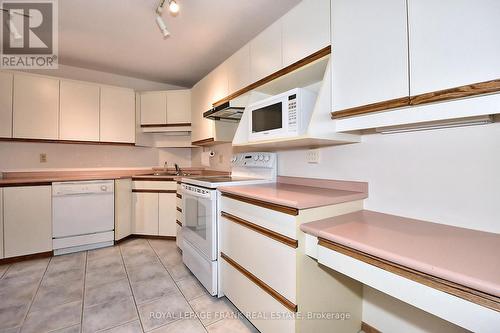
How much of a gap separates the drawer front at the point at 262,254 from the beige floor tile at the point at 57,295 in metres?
1.24

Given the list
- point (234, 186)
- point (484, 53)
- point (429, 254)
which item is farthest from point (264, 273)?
point (484, 53)

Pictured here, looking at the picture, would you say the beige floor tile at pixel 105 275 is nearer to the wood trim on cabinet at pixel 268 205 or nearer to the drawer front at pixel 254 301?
the drawer front at pixel 254 301

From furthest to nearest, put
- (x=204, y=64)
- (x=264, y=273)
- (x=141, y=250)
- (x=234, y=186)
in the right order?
(x=204, y=64)
(x=141, y=250)
(x=234, y=186)
(x=264, y=273)

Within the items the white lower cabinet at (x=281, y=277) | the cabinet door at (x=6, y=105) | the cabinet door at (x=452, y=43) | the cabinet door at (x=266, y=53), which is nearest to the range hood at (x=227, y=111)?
the cabinet door at (x=266, y=53)

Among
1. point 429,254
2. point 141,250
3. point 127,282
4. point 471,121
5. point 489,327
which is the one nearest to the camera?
point 489,327

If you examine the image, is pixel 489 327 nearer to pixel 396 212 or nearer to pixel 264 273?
pixel 396 212

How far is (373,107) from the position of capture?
41.8 inches

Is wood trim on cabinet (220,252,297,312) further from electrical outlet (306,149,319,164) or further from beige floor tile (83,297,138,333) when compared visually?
electrical outlet (306,149,319,164)

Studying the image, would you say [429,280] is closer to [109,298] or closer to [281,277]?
[281,277]

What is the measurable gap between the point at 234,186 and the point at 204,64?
1920 millimetres

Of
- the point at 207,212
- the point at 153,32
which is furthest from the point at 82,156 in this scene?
the point at 207,212

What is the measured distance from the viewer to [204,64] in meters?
2.87

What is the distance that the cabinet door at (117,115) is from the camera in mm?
2904

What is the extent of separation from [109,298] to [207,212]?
39.2 inches
